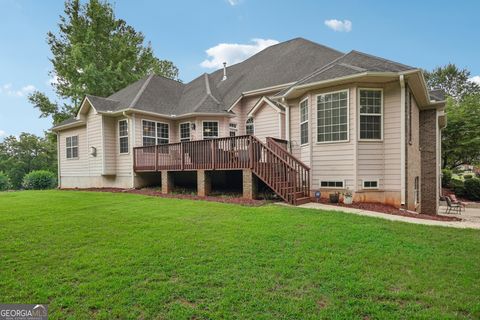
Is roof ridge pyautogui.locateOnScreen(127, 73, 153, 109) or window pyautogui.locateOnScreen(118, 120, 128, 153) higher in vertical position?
roof ridge pyautogui.locateOnScreen(127, 73, 153, 109)

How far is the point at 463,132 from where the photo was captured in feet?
79.7

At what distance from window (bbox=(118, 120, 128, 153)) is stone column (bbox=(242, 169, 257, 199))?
7.53m

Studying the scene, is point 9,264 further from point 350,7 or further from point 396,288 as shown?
point 350,7

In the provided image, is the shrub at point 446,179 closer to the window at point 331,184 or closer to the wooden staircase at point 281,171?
the window at point 331,184

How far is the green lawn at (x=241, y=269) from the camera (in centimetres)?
274

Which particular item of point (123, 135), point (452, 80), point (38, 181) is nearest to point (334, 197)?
point (123, 135)

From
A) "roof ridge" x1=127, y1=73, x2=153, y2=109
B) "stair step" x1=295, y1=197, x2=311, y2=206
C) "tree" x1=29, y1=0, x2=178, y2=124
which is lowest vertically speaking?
"stair step" x1=295, y1=197, x2=311, y2=206

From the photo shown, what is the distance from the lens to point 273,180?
8.80 metres

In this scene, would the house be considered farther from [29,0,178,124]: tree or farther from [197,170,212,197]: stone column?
[29,0,178,124]: tree

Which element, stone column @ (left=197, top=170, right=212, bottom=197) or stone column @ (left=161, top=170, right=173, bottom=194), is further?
stone column @ (left=161, top=170, right=173, bottom=194)

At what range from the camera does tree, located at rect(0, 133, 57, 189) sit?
1475 inches

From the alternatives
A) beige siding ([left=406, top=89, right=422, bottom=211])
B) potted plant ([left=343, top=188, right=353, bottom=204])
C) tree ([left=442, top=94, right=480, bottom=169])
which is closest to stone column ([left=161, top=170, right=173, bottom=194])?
potted plant ([left=343, top=188, right=353, bottom=204])

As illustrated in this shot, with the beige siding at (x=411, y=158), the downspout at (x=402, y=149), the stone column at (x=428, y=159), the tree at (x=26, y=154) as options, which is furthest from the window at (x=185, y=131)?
the tree at (x=26, y=154)

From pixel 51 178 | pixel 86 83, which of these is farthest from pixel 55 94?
pixel 51 178
